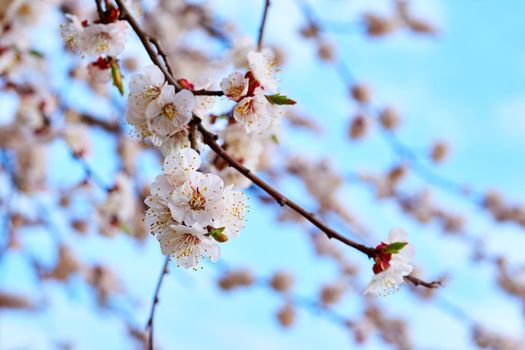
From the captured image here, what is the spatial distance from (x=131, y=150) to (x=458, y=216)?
11.2 feet

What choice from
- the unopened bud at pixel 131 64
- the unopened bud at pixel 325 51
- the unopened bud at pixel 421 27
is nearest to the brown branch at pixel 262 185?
the unopened bud at pixel 131 64

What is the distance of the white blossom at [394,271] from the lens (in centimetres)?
125

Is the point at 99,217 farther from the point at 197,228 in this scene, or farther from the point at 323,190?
the point at 323,190

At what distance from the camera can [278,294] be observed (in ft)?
16.0

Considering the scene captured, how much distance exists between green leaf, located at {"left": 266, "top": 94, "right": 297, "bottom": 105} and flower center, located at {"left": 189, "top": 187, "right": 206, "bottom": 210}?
9.9 inches

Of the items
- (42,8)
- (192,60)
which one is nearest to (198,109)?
(42,8)

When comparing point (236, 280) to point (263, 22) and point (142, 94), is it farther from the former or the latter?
point (142, 94)

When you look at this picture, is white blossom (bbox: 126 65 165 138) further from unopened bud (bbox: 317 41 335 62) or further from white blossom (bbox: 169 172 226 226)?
unopened bud (bbox: 317 41 335 62)

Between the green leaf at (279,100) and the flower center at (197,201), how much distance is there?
25 centimetres

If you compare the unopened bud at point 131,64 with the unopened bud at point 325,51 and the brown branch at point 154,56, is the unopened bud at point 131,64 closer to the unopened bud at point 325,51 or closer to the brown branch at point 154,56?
the unopened bud at point 325,51

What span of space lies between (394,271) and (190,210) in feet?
1.54

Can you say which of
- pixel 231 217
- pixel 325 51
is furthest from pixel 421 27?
pixel 231 217

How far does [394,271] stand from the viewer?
1.25 metres

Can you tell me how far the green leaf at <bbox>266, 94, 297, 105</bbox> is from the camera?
1.19 m
